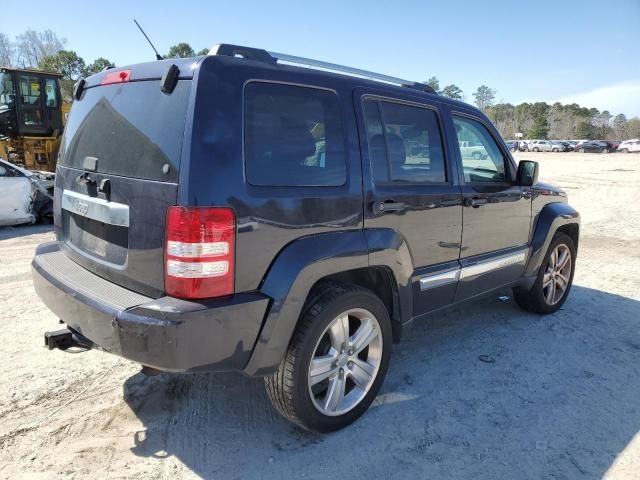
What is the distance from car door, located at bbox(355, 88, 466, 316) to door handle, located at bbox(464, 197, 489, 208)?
0.35 feet

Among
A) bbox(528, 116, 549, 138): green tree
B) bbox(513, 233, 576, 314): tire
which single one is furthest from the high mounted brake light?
bbox(528, 116, 549, 138): green tree

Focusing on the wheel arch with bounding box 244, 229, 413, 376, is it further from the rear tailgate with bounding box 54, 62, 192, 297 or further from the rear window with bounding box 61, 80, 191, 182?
the rear window with bounding box 61, 80, 191, 182

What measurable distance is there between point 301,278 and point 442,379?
65.6 inches

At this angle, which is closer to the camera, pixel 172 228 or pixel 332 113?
pixel 172 228

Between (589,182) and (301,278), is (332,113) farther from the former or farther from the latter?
(589,182)

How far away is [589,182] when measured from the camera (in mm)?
19938

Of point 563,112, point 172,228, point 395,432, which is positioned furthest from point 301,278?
point 563,112

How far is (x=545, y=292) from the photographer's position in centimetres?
486

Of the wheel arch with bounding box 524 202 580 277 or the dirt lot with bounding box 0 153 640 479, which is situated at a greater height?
the wheel arch with bounding box 524 202 580 277

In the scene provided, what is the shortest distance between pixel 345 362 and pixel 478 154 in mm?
2129

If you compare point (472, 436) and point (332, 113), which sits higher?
point (332, 113)

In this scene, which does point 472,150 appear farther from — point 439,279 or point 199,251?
point 199,251

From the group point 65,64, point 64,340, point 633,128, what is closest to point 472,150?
point 64,340

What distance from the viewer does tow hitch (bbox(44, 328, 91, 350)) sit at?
2.65m
